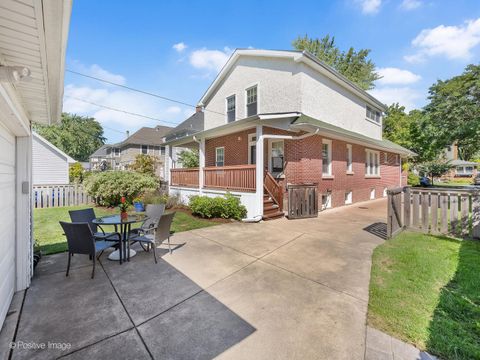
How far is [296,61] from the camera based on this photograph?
10703 mm

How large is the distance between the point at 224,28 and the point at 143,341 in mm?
15044

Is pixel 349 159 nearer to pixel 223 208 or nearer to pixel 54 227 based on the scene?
pixel 223 208

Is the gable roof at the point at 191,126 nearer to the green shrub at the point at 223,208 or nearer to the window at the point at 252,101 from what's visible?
the window at the point at 252,101

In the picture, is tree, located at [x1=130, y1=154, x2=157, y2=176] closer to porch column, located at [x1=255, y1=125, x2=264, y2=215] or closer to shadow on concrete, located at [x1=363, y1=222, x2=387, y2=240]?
porch column, located at [x1=255, y1=125, x2=264, y2=215]

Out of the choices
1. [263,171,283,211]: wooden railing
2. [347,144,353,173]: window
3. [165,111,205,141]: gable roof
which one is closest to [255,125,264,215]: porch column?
[263,171,283,211]: wooden railing

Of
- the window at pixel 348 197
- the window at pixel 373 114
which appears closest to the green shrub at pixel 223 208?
the window at pixel 348 197

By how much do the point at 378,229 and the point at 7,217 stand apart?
8.79 m

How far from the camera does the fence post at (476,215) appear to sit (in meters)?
5.11

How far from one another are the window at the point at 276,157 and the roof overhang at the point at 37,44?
28.3ft

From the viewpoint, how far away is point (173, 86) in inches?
612

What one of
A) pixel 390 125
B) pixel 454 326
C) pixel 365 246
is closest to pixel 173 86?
pixel 365 246

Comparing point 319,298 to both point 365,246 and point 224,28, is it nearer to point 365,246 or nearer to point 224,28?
point 365,246

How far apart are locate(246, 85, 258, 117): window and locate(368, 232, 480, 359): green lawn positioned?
969cm

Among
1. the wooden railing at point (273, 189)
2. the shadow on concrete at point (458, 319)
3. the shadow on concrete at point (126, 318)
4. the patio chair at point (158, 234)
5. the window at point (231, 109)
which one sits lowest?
the shadow on concrete at point (126, 318)
